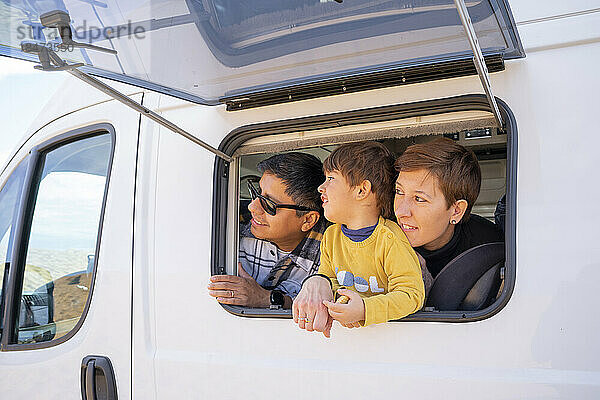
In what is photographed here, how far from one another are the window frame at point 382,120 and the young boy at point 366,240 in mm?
118

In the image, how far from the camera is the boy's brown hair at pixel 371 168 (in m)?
2.30

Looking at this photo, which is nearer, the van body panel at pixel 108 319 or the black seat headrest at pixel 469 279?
the black seat headrest at pixel 469 279

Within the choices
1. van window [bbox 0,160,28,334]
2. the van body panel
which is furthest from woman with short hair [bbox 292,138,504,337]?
van window [bbox 0,160,28,334]

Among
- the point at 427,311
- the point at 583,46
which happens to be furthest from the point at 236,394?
the point at 583,46

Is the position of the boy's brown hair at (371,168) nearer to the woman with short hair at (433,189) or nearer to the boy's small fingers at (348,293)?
the woman with short hair at (433,189)

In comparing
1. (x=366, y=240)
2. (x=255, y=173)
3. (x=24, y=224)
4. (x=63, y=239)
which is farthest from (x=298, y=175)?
(x=24, y=224)

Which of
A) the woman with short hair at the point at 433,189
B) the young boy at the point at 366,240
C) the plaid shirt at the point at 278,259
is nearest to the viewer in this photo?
the young boy at the point at 366,240

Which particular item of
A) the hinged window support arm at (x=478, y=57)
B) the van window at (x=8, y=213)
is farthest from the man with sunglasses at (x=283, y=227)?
the van window at (x=8, y=213)

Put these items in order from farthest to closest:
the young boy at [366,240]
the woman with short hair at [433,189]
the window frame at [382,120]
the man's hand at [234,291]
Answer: the man's hand at [234,291]
the woman with short hair at [433,189]
the young boy at [366,240]
the window frame at [382,120]

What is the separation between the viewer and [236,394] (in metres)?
2.22

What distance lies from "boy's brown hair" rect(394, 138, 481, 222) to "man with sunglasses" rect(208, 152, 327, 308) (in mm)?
534

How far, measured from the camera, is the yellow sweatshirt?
196 cm

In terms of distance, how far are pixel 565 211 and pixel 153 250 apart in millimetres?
1479

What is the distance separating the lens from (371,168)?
231 centimetres
